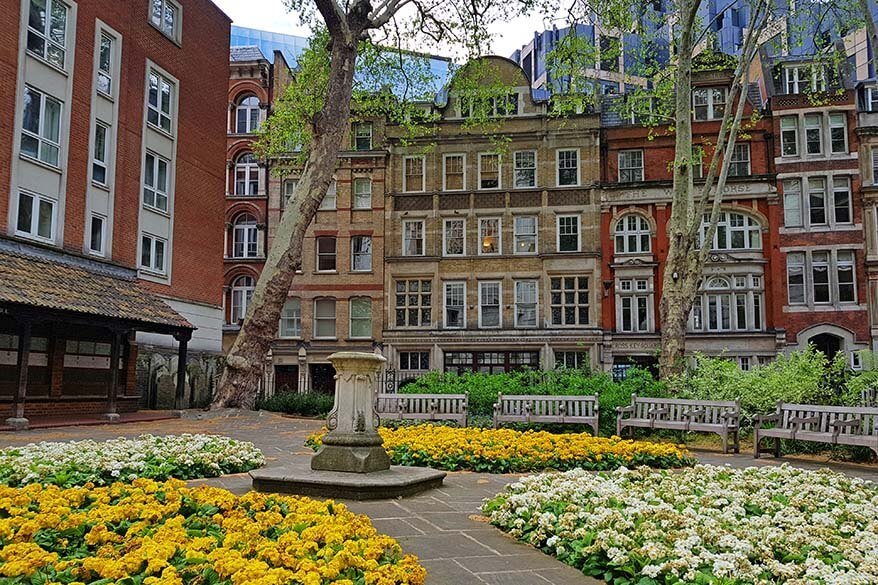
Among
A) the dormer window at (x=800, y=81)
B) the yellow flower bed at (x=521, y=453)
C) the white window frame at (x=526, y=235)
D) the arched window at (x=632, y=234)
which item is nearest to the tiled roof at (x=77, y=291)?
the yellow flower bed at (x=521, y=453)

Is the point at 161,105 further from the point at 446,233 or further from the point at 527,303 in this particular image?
the point at 527,303

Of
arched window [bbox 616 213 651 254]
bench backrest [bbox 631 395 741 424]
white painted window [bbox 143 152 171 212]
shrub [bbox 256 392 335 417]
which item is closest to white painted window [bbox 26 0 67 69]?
white painted window [bbox 143 152 171 212]

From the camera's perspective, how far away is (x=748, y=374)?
15461 millimetres

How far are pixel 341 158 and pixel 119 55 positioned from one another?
589 inches

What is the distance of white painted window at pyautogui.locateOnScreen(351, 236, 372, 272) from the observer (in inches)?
1459

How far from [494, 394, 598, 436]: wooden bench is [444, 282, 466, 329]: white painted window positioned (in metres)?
20.0

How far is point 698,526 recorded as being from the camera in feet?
17.9

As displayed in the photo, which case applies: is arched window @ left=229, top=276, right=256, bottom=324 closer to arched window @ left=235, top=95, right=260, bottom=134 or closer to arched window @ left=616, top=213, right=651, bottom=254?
arched window @ left=235, top=95, right=260, bottom=134

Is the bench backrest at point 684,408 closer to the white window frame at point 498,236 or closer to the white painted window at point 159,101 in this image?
the white painted window at point 159,101

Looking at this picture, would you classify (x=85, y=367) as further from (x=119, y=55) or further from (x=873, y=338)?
(x=873, y=338)

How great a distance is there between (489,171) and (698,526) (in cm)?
3242

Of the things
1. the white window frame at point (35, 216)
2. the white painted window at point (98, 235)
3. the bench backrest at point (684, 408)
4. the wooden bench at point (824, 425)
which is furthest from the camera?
the white painted window at point (98, 235)

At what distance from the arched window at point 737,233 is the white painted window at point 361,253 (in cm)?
1552

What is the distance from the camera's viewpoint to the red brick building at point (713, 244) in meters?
33.5
